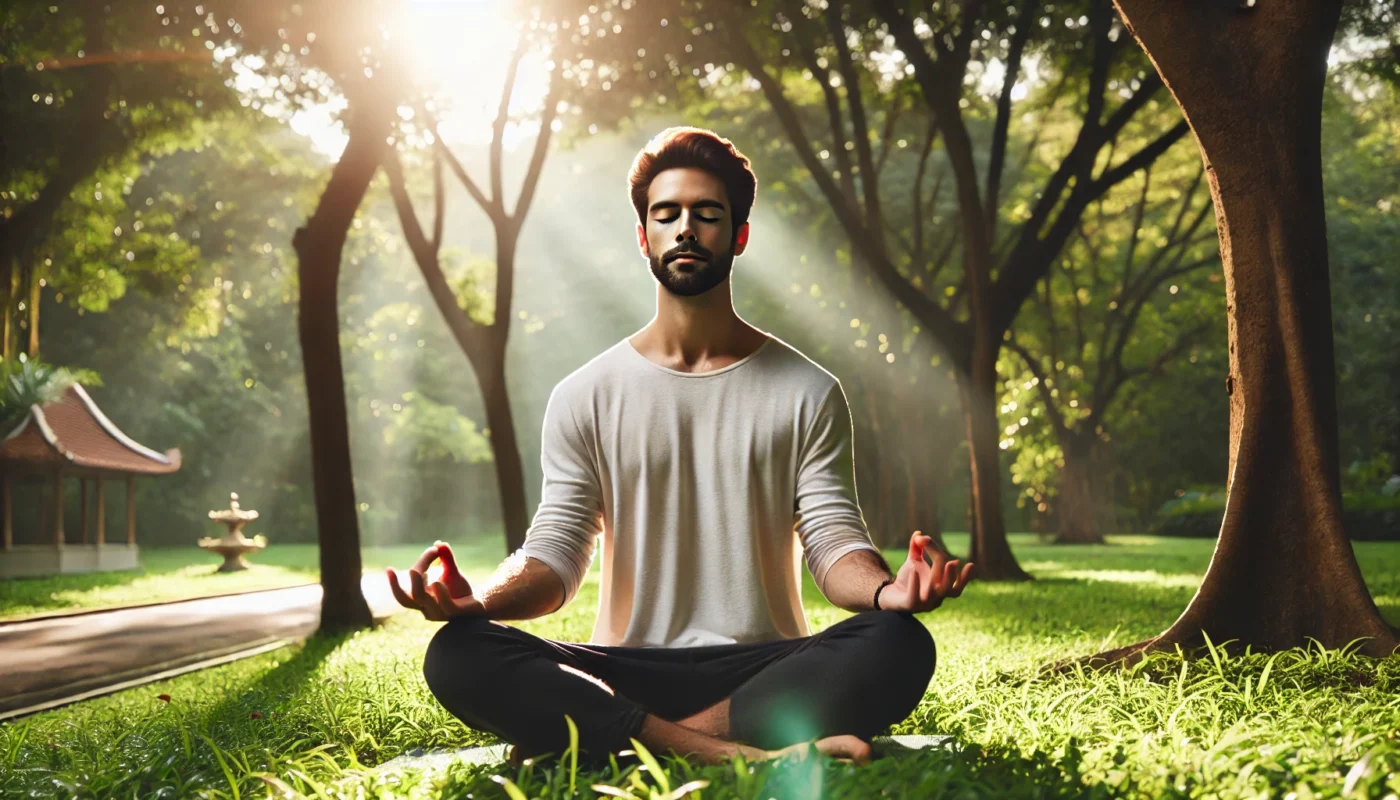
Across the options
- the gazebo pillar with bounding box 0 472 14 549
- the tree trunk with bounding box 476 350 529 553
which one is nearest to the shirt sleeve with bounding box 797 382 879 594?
the tree trunk with bounding box 476 350 529 553

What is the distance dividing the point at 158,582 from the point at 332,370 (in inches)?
543

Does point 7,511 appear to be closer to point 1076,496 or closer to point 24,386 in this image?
point 24,386

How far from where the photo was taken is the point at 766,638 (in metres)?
3.63

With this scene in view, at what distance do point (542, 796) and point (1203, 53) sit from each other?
4.47 meters

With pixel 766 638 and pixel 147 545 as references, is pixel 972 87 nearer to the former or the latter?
pixel 766 638

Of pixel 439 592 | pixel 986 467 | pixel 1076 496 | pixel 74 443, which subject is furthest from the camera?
pixel 1076 496

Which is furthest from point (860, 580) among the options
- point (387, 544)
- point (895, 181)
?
point (387, 544)

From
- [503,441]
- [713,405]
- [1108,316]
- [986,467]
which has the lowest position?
[986,467]

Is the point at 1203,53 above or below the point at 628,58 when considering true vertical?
below

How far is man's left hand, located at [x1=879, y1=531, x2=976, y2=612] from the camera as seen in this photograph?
2996 mm

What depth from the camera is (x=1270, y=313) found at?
5.36 metres

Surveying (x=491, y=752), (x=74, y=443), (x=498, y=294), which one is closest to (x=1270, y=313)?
(x=491, y=752)

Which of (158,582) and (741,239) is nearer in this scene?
(741,239)

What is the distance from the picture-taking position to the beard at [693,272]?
3.66 meters
